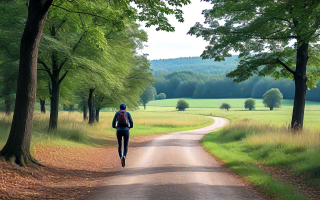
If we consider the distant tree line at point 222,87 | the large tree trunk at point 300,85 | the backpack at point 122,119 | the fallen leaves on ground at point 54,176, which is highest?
the distant tree line at point 222,87

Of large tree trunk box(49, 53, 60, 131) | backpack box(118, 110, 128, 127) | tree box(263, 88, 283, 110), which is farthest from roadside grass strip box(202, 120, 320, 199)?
tree box(263, 88, 283, 110)

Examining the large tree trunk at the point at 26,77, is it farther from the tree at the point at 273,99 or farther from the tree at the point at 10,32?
the tree at the point at 273,99

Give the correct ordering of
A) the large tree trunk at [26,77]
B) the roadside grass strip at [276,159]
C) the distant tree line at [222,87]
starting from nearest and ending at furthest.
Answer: the roadside grass strip at [276,159] < the large tree trunk at [26,77] < the distant tree line at [222,87]

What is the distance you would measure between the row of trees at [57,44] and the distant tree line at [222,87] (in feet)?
311

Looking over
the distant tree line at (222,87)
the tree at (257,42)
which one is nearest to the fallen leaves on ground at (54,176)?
the tree at (257,42)

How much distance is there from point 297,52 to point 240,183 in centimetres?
1176

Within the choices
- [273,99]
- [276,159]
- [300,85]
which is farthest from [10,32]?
[273,99]

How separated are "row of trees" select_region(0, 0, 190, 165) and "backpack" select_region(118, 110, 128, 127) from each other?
2.61m

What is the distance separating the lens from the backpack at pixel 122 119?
29.7 feet

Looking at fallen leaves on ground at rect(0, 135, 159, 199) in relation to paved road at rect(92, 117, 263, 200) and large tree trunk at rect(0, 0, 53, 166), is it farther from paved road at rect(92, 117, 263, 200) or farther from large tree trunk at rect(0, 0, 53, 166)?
large tree trunk at rect(0, 0, 53, 166)

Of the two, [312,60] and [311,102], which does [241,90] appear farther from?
[312,60]

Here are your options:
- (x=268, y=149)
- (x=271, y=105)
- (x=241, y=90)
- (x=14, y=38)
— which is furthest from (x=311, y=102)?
(x=14, y=38)

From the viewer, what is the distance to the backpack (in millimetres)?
9047

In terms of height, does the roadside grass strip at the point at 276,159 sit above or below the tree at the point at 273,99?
below
